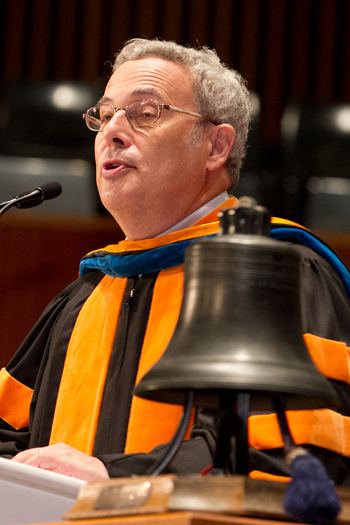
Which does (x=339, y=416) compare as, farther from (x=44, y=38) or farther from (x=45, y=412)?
(x=44, y=38)

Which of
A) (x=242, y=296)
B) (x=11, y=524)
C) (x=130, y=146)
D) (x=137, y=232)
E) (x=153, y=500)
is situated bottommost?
(x=11, y=524)

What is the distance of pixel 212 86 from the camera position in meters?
2.62

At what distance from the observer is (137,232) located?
8.22ft

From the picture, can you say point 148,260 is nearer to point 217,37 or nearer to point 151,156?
point 151,156

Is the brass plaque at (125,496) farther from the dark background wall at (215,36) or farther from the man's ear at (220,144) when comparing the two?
the dark background wall at (215,36)

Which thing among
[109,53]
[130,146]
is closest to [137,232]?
[130,146]

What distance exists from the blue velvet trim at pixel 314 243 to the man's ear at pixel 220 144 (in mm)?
523

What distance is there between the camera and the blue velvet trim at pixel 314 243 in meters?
2.16

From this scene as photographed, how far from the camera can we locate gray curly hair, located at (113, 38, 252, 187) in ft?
8.59

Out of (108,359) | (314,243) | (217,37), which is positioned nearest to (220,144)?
(314,243)

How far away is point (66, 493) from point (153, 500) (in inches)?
17.8

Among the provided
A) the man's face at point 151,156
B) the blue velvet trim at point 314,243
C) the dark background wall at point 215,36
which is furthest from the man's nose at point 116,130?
the dark background wall at point 215,36

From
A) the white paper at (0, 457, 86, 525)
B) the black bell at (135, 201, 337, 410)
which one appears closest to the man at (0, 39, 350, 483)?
the white paper at (0, 457, 86, 525)

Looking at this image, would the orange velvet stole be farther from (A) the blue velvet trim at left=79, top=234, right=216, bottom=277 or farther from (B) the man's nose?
(B) the man's nose
